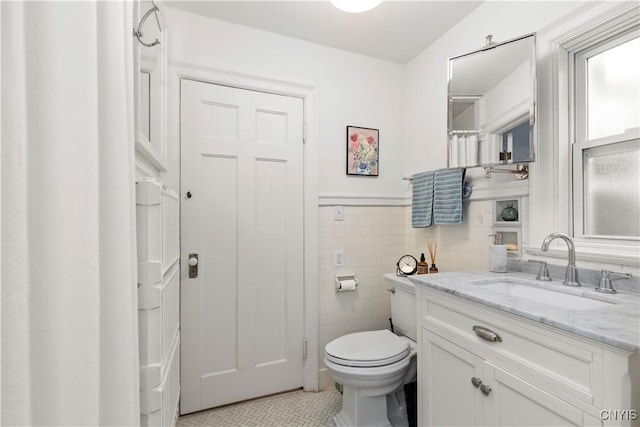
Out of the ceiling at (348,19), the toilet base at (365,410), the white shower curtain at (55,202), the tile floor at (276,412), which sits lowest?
the tile floor at (276,412)

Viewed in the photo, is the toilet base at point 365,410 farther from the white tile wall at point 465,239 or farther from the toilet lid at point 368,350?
the white tile wall at point 465,239

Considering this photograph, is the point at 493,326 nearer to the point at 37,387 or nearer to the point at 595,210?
the point at 595,210

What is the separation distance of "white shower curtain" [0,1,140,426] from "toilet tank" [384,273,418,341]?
5.24ft

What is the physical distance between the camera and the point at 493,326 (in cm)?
110

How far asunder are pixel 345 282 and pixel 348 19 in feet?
5.79

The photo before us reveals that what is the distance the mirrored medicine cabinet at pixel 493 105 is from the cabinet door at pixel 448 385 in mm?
937

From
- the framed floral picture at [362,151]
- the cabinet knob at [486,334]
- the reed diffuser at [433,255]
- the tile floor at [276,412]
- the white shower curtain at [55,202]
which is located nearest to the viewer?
the white shower curtain at [55,202]

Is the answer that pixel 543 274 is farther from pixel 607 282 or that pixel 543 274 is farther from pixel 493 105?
pixel 493 105

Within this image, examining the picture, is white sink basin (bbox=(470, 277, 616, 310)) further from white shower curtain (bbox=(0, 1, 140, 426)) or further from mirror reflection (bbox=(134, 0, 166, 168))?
mirror reflection (bbox=(134, 0, 166, 168))

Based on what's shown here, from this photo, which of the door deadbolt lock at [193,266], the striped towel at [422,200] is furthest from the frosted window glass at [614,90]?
the door deadbolt lock at [193,266]

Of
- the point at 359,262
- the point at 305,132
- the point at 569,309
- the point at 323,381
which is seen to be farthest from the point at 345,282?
the point at 569,309

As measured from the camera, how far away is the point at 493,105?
1652 mm

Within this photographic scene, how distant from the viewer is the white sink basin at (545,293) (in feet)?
3.74

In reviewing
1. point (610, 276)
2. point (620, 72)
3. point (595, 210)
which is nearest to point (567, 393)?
point (610, 276)
